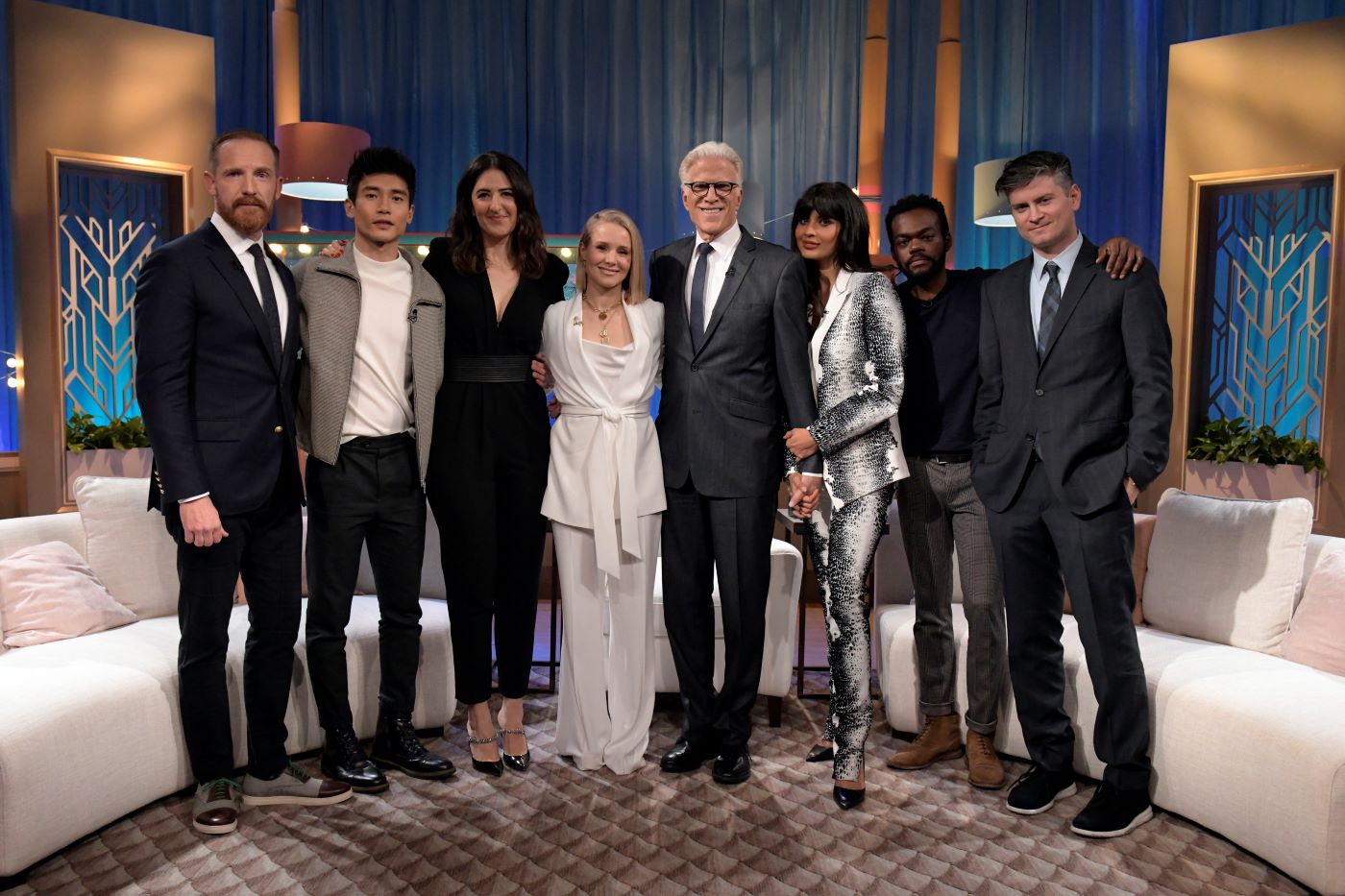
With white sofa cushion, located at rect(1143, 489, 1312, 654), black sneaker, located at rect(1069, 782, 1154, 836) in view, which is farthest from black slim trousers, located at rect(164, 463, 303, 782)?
white sofa cushion, located at rect(1143, 489, 1312, 654)

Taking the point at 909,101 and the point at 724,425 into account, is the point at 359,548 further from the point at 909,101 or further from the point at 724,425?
the point at 909,101

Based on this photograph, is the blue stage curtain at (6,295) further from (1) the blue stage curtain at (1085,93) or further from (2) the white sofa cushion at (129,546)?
(1) the blue stage curtain at (1085,93)

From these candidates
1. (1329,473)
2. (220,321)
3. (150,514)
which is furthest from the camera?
(1329,473)

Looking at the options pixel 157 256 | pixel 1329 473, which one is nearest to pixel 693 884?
pixel 157 256

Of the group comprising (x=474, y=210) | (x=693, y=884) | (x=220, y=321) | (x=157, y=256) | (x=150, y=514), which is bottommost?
(x=693, y=884)

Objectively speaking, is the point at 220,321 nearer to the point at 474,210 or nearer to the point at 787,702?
the point at 474,210

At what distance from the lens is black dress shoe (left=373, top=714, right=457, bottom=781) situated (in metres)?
2.88

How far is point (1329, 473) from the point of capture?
515cm

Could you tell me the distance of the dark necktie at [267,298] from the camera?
254 centimetres

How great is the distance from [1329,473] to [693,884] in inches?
174

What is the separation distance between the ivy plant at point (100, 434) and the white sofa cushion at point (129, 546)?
2.44m

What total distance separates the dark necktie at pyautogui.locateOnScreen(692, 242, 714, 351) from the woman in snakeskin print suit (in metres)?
0.27

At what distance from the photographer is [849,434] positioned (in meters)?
2.67

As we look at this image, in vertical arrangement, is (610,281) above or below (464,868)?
above
